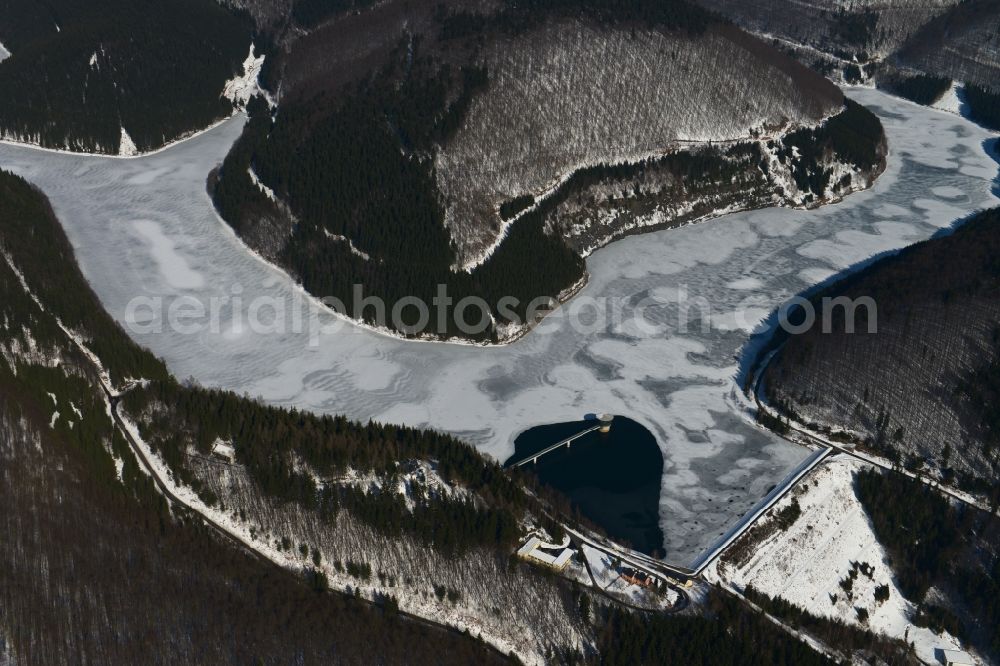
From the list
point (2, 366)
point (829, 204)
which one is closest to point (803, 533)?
point (2, 366)

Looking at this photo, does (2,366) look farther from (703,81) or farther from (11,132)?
(703,81)

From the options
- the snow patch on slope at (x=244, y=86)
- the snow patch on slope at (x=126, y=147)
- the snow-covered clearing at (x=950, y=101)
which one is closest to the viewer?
the snow patch on slope at (x=126, y=147)

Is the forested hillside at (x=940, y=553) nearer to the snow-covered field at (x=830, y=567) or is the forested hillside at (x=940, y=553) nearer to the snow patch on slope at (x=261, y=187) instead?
the snow-covered field at (x=830, y=567)

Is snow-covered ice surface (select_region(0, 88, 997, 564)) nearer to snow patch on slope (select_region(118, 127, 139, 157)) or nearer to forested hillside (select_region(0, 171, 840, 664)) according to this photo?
snow patch on slope (select_region(118, 127, 139, 157))

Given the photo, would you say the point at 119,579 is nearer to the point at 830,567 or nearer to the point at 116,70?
the point at 830,567

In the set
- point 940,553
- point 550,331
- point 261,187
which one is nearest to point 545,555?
point 940,553

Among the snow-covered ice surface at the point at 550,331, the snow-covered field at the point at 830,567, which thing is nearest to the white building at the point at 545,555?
the snow-covered ice surface at the point at 550,331
